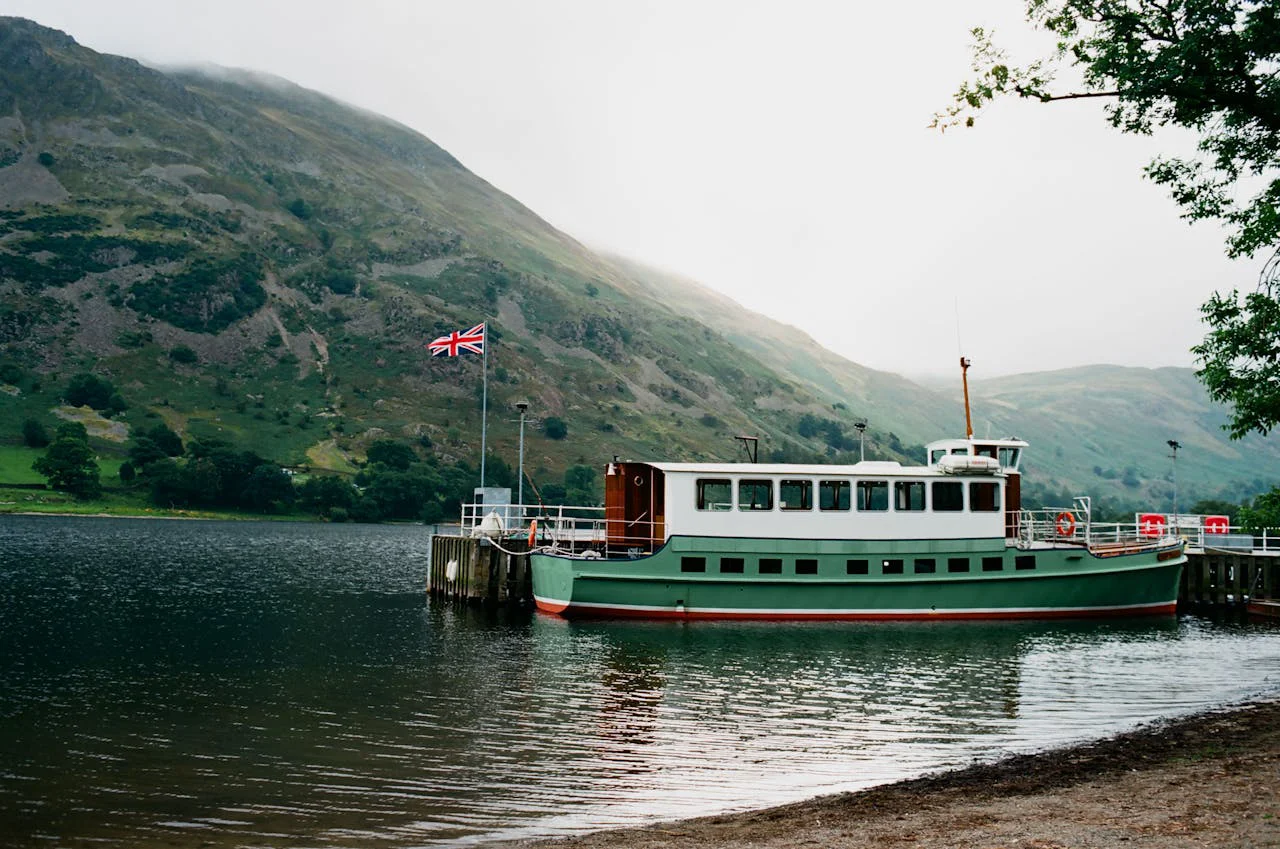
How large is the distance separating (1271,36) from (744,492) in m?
27.1

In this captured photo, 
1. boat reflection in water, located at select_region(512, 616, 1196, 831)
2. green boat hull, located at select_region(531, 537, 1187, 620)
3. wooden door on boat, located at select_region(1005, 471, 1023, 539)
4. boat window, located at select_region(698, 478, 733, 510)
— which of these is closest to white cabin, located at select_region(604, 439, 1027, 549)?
boat window, located at select_region(698, 478, 733, 510)

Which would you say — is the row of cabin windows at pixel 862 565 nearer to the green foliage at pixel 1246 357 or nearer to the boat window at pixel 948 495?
the boat window at pixel 948 495

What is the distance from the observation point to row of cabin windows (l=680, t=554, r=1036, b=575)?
134 feet

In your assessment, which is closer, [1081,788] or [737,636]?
[1081,788]

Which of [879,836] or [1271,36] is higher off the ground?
[1271,36]

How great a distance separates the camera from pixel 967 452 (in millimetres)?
44688

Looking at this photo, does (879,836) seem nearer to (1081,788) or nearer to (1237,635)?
(1081,788)

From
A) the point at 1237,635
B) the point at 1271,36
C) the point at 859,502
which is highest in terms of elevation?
the point at 1271,36

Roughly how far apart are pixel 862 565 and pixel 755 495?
5.33m

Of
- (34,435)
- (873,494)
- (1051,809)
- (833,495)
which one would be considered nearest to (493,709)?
(1051,809)

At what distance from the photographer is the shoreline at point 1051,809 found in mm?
11758

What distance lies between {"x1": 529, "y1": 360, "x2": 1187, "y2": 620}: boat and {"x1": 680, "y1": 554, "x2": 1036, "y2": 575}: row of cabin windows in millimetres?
54

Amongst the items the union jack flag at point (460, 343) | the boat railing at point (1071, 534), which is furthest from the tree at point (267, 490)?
the boat railing at point (1071, 534)

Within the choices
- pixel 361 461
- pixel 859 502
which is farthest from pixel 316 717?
pixel 361 461
